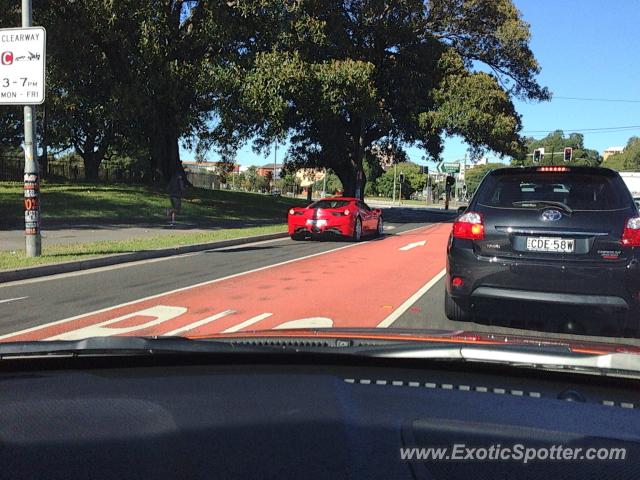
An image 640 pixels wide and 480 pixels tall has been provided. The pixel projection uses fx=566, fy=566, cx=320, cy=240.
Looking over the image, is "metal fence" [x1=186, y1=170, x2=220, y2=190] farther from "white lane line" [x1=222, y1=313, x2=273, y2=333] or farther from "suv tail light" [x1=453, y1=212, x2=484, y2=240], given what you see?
"suv tail light" [x1=453, y1=212, x2=484, y2=240]

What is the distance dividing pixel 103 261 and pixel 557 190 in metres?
8.98

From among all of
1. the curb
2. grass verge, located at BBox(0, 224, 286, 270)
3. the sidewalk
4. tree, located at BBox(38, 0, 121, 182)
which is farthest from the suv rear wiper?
tree, located at BBox(38, 0, 121, 182)

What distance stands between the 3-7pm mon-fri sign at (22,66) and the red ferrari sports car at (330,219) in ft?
27.8

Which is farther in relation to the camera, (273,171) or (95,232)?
(273,171)

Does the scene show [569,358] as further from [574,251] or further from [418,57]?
[418,57]

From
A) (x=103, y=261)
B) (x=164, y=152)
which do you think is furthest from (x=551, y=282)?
(x=164, y=152)

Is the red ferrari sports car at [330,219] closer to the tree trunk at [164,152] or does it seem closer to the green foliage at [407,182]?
the tree trunk at [164,152]

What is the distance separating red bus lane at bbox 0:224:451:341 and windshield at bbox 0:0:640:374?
0.18 feet

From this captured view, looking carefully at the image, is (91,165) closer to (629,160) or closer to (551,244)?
(551,244)

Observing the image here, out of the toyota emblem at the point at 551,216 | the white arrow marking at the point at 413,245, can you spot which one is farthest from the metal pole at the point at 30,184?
the toyota emblem at the point at 551,216

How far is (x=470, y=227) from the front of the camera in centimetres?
584

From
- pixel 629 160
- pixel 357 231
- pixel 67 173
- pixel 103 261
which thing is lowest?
pixel 103 261

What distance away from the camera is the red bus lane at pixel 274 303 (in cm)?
624

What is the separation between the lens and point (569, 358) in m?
2.49
